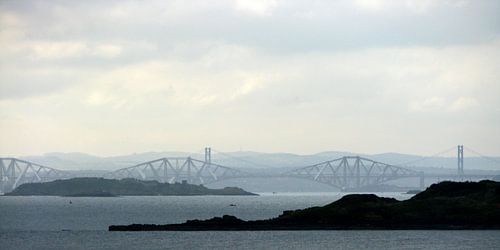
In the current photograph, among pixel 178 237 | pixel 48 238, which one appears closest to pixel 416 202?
pixel 178 237

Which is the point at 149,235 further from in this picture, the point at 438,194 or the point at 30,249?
the point at 438,194

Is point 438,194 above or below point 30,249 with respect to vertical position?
above

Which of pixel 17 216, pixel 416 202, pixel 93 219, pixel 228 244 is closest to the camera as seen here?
pixel 228 244

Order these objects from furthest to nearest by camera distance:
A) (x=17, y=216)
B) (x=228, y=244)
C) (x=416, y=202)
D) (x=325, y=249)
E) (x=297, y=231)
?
(x=17, y=216) < (x=416, y=202) < (x=297, y=231) < (x=228, y=244) < (x=325, y=249)

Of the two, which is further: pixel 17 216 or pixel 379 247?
pixel 17 216

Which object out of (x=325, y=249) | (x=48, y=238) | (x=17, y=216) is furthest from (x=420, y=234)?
(x=17, y=216)

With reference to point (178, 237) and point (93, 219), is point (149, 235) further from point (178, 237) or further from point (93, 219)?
point (93, 219)
